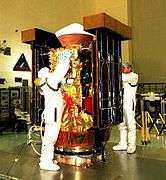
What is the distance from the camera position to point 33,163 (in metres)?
4.40

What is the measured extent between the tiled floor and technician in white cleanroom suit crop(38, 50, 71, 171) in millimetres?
207

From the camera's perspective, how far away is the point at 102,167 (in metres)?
4.18

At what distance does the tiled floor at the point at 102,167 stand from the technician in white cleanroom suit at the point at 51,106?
0.21 meters

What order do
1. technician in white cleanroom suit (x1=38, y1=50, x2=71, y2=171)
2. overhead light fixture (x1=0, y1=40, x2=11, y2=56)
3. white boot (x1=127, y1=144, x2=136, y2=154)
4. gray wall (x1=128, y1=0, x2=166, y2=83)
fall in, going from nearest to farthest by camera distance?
1. technician in white cleanroom suit (x1=38, y1=50, x2=71, y2=171)
2. white boot (x1=127, y1=144, x2=136, y2=154)
3. overhead light fixture (x1=0, y1=40, x2=11, y2=56)
4. gray wall (x1=128, y1=0, x2=166, y2=83)

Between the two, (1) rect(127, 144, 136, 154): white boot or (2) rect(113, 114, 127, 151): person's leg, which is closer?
(1) rect(127, 144, 136, 154): white boot

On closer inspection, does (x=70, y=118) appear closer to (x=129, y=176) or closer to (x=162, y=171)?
(x=129, y=176)

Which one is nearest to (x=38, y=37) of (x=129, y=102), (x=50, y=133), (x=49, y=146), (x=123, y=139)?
(x=50, y=133)

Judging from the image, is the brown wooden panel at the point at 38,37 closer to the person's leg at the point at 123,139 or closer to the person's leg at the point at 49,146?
the person's leg at the point at 49,146

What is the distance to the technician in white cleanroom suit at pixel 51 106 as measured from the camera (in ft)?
12.9

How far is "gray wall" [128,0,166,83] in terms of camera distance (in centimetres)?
1071

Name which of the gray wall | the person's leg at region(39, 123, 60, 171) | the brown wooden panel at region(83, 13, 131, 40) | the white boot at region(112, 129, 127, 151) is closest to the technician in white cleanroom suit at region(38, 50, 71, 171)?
the person's leg at region(39, 123, 60, 171)

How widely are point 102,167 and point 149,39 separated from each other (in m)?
7.65

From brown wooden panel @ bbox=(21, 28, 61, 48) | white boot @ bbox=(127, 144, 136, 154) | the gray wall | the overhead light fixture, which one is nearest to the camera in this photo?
brown wooden panel @ bbox=(21, 28, 61, 48)

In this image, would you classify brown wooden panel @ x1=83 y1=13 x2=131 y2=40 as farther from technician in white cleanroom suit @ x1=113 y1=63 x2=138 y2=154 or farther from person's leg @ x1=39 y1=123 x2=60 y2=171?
person's leg @ x1=39 y1=123 x2=60 y2=171
